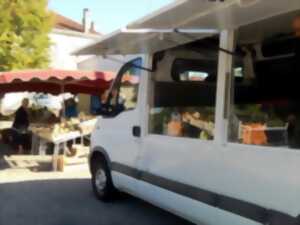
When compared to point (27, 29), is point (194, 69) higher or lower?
lower

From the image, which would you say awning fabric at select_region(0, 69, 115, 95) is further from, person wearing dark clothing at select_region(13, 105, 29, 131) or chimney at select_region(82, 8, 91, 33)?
chimney at select_region(82, 8, 91, 33)

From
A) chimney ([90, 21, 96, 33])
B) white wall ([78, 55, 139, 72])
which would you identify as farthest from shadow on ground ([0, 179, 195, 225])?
chimney ([90, 21, 96, 33])

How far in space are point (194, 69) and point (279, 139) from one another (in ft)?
6.00

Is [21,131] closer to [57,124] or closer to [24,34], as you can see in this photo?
[57,124]

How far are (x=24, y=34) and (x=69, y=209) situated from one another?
2037cm

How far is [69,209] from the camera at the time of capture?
766cm

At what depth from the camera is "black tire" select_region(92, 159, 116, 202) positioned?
789 centimetres

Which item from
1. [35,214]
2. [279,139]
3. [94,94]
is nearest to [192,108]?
[279,139]

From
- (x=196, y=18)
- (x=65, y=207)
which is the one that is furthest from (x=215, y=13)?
(x=65, y=207)

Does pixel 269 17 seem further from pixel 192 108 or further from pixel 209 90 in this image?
pixel 192 108

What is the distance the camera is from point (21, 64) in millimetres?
25719

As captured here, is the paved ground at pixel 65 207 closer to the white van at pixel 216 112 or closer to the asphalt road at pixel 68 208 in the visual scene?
the asphalt road at pixel 68 208

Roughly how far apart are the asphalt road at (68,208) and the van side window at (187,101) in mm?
1339

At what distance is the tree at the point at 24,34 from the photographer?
25.3 meters
